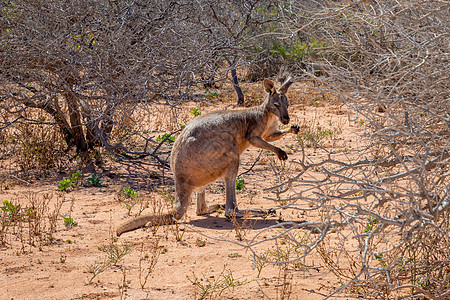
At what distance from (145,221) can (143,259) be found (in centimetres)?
98

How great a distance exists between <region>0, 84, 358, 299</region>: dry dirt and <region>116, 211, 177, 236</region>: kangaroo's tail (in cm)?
8

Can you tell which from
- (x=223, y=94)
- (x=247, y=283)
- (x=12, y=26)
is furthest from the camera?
(x=223, y=94)

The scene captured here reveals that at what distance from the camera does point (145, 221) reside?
6.05 metres

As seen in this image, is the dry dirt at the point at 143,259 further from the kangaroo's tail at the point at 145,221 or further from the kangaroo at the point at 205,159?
the kangaroo at the point at 205,159

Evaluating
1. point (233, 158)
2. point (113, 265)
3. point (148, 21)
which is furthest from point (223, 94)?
point (113, 265)

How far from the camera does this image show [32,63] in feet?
26.2

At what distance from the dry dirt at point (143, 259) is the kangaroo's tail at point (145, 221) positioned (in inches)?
Result: 3.0

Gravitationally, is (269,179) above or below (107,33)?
below

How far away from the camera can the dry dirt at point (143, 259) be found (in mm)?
4340

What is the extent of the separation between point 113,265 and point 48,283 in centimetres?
62

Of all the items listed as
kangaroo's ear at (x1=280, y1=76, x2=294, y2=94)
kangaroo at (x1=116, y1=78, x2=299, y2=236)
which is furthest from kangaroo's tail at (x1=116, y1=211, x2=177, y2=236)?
kangaroo's ear at (x1=280, y1=76, x2=294, y2=94)

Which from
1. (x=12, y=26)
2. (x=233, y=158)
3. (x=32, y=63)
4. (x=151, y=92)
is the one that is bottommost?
(x=233, y=158)

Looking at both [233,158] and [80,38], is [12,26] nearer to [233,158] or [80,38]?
[80,38]

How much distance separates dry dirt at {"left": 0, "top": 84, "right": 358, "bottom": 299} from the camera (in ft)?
14.2
